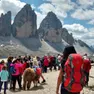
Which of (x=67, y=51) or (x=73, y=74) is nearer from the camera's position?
(x=73, y=74)

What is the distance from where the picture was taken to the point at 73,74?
640cm

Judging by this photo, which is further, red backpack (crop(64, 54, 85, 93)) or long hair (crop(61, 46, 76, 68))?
long hair (crop(61, 46, 76, 68))

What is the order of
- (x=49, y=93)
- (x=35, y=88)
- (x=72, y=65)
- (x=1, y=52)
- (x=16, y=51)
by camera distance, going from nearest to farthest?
(x=72, y=65), (x=49, y=93), (x=35, y=88), (x=1, y=52), (x=16, y=51)

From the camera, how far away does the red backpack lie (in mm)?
6410

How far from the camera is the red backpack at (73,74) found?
6.41 m

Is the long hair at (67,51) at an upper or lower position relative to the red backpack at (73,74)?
upper

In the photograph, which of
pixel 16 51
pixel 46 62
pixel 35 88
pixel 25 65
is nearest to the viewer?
pixel 35 88

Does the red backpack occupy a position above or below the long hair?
below

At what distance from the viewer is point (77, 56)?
6.45 meters

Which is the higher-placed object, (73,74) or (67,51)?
(67,51)

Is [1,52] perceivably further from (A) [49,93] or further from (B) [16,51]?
(A) [49,93]

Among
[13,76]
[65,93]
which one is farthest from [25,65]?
[65,93]

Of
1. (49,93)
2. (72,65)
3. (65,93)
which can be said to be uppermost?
(72,65)

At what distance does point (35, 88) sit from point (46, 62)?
1427cm
